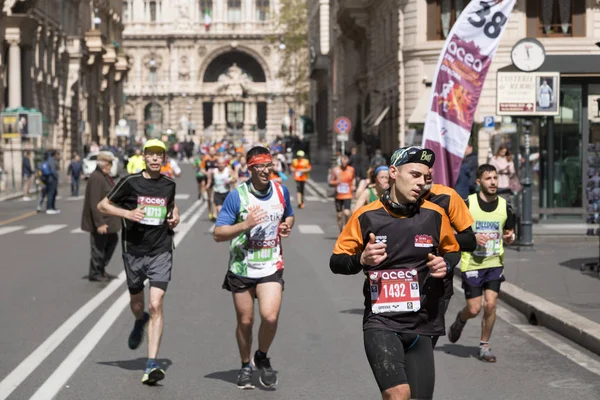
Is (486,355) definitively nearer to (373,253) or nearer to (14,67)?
(373,253)

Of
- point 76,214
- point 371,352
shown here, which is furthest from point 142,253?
point 76,214

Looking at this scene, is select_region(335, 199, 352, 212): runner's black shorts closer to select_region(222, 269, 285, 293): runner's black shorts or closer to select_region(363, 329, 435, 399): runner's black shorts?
select_region(222, 269, 285, 293): runner's black shorts

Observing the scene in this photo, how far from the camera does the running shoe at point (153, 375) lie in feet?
29.4

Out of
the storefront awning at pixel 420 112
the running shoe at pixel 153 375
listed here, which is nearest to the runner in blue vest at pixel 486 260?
the running shoe at pixel 153 375

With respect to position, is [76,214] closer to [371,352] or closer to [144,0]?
[371,352]

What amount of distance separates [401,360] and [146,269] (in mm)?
3881

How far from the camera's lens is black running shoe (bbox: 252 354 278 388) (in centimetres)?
895

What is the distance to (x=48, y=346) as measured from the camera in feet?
35.8

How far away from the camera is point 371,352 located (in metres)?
6.21

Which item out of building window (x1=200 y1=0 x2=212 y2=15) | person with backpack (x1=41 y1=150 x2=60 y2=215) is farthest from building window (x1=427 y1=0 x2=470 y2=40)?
building window (x1=200 y1=0 x2=212 y2=15)

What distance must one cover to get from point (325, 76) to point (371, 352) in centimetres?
8028

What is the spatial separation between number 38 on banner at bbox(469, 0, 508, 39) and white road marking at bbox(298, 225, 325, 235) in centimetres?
1164

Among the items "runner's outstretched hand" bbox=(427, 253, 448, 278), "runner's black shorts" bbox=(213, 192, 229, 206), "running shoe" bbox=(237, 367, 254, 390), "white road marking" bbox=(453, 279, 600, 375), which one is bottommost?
"white road marking" bbox=(453, 279, 600, 375)

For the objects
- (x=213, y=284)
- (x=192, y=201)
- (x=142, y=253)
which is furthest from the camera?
(x=192, y=201)
